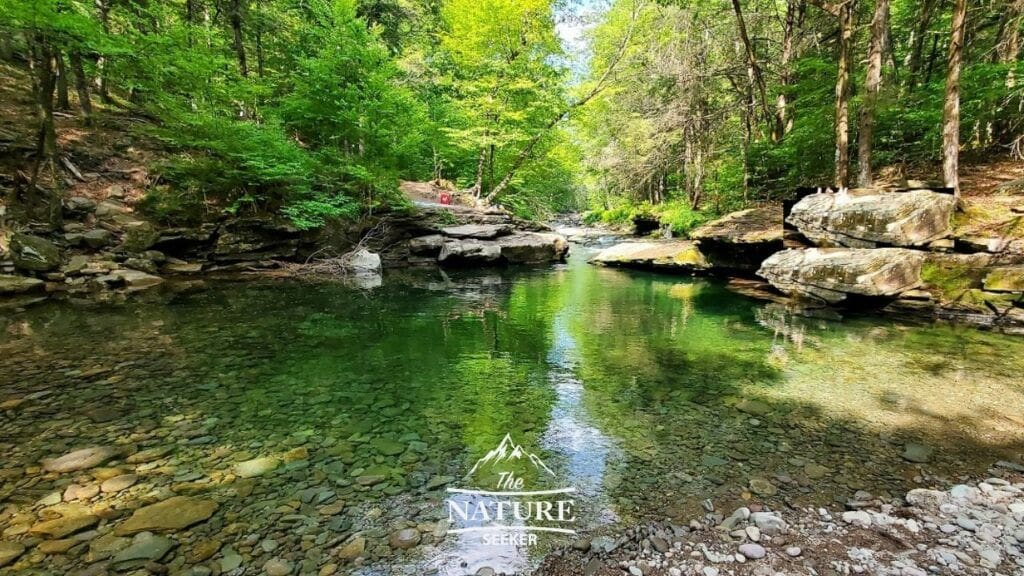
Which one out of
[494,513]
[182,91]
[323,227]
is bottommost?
[494,513]

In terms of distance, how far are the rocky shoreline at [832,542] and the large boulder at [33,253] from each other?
12.9 metres

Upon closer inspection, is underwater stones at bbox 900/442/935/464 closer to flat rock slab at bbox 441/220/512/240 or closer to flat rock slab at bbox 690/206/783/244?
flat rock slab at bbox 690/206/783/244

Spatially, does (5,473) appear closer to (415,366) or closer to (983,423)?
(415,366)

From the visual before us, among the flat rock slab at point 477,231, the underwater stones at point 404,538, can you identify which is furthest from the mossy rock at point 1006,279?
the flat rock slab at point 477,231

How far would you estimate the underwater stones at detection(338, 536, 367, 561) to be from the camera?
265 cm

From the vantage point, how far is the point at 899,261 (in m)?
8.49

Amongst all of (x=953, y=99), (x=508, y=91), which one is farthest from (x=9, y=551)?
(x=508, y=91)

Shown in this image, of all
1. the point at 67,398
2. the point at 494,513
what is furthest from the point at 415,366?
the point at 67,398

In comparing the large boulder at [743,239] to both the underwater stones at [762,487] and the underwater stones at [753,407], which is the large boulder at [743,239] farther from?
the underwater stones at [762,487]

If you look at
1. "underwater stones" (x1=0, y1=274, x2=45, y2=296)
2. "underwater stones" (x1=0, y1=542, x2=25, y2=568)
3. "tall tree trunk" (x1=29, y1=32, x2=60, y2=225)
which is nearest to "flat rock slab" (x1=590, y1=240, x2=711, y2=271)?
"underwater stones" (x1=0, y1=542, x2=25, y2=568)

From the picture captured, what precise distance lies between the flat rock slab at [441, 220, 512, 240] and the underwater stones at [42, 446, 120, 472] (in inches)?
525

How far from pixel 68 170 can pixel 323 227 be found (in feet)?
21.7

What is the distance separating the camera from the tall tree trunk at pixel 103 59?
35.2ft

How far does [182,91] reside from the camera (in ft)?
38.9
